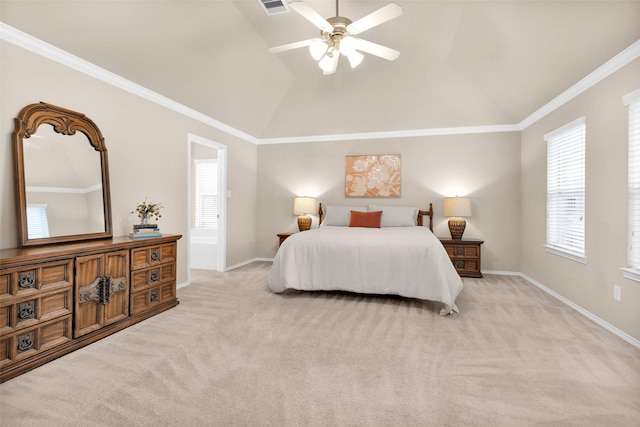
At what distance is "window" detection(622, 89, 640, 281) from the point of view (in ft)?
8.27

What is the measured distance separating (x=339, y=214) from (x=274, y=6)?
127 inches

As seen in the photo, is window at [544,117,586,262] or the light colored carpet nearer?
the light colored carpet

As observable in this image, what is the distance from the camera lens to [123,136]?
330 cm

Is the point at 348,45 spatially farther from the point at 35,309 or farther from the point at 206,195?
the point at 206,195

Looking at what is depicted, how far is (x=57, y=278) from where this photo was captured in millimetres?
2209

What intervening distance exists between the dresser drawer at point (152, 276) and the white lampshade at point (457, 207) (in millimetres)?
4047

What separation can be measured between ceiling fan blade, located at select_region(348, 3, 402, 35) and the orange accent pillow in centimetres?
306

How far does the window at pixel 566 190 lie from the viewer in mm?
3334

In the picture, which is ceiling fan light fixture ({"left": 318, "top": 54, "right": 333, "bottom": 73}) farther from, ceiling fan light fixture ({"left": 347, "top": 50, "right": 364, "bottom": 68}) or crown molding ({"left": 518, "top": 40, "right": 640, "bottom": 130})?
crown molding ({"left": 518, "top": 40, "right": 640, "bottom": 130})

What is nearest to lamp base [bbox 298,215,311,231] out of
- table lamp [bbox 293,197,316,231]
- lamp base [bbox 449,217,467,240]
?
table lamp [bbox 293,197,316,231]

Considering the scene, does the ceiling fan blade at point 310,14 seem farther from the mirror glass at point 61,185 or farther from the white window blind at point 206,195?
the white window blind at point 206,195

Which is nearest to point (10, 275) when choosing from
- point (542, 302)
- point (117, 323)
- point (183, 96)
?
point (117, 323)

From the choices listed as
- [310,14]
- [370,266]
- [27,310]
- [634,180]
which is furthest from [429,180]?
[27,310]

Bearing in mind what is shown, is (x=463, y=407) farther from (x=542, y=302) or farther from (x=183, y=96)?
(x=183, y=96)
